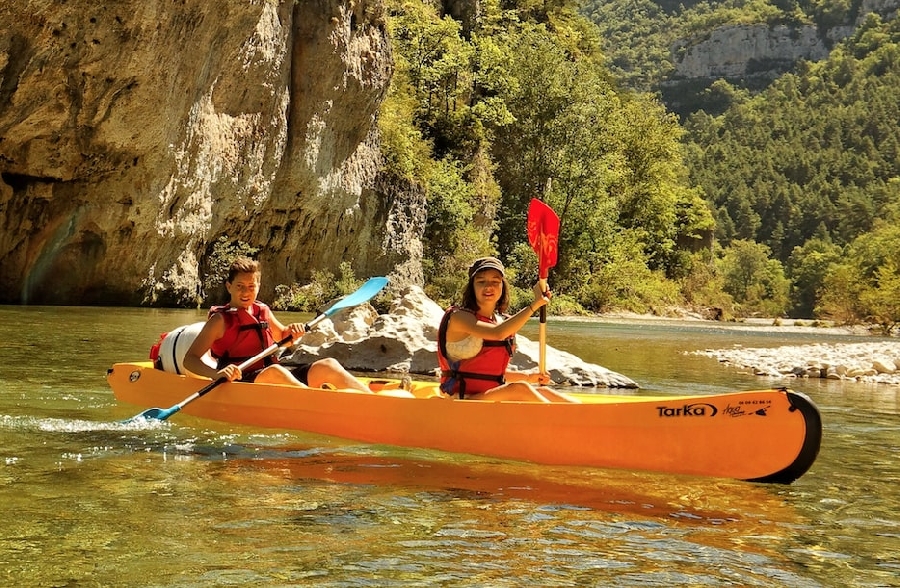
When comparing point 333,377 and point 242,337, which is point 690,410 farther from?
point 242,337

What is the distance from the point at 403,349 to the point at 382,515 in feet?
19.2

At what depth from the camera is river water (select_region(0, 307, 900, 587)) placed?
3170mm

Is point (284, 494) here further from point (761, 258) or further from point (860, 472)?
point (761, 258)

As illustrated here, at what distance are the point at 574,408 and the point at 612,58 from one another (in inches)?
5374

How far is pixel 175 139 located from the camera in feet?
61.4

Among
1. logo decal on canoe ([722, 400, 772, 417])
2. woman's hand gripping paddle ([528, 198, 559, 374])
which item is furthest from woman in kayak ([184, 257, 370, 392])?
logo decal on canoe ([722, 400, 772, 417])

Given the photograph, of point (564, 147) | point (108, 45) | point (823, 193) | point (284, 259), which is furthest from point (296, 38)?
point (823, 193)

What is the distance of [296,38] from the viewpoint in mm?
23188

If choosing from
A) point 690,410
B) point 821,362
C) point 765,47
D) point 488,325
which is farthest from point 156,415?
point 765,47

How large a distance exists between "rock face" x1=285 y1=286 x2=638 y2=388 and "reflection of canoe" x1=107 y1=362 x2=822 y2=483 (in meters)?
3.31

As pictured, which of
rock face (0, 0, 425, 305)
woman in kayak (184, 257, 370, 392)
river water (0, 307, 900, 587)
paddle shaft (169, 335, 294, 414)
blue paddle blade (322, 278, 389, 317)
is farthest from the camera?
rock face (0, 0, 425, 305)

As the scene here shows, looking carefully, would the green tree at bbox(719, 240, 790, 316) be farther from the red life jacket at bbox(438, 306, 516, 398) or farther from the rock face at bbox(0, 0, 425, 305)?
the red life jacket at bbox(438, 306, 516, 398)

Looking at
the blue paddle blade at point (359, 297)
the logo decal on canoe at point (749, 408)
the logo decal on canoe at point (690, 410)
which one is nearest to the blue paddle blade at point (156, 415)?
the blue paddle blade at point (359, 297)

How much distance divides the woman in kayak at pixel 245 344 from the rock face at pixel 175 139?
10.7m
